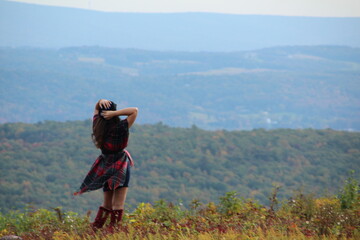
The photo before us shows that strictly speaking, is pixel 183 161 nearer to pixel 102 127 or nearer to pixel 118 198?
pixel 118 198

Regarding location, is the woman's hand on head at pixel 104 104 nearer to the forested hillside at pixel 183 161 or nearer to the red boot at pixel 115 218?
the red boot at pixel 115 218

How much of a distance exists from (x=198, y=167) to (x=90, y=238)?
6018cm

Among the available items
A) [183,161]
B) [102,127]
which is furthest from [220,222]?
[183,161]

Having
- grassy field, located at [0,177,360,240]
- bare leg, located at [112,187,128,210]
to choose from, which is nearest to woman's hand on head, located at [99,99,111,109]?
bare leg, located at [112,187,128,210]

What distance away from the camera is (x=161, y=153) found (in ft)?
225

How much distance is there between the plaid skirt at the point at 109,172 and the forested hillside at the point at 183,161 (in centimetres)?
4028

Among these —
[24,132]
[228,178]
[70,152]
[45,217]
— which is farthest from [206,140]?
[45,217]

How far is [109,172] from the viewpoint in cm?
650

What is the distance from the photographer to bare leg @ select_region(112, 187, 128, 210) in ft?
21.6

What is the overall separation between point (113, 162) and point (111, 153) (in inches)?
4.3

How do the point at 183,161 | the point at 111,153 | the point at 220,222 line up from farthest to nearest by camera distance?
1. the point at 183,161
2. the point at 220,222
3. the point at 111,153

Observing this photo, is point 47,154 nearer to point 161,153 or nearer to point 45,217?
point 161,153

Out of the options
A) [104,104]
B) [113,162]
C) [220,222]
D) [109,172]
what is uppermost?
[104,104]

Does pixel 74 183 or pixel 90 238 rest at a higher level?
pixel 90 238
